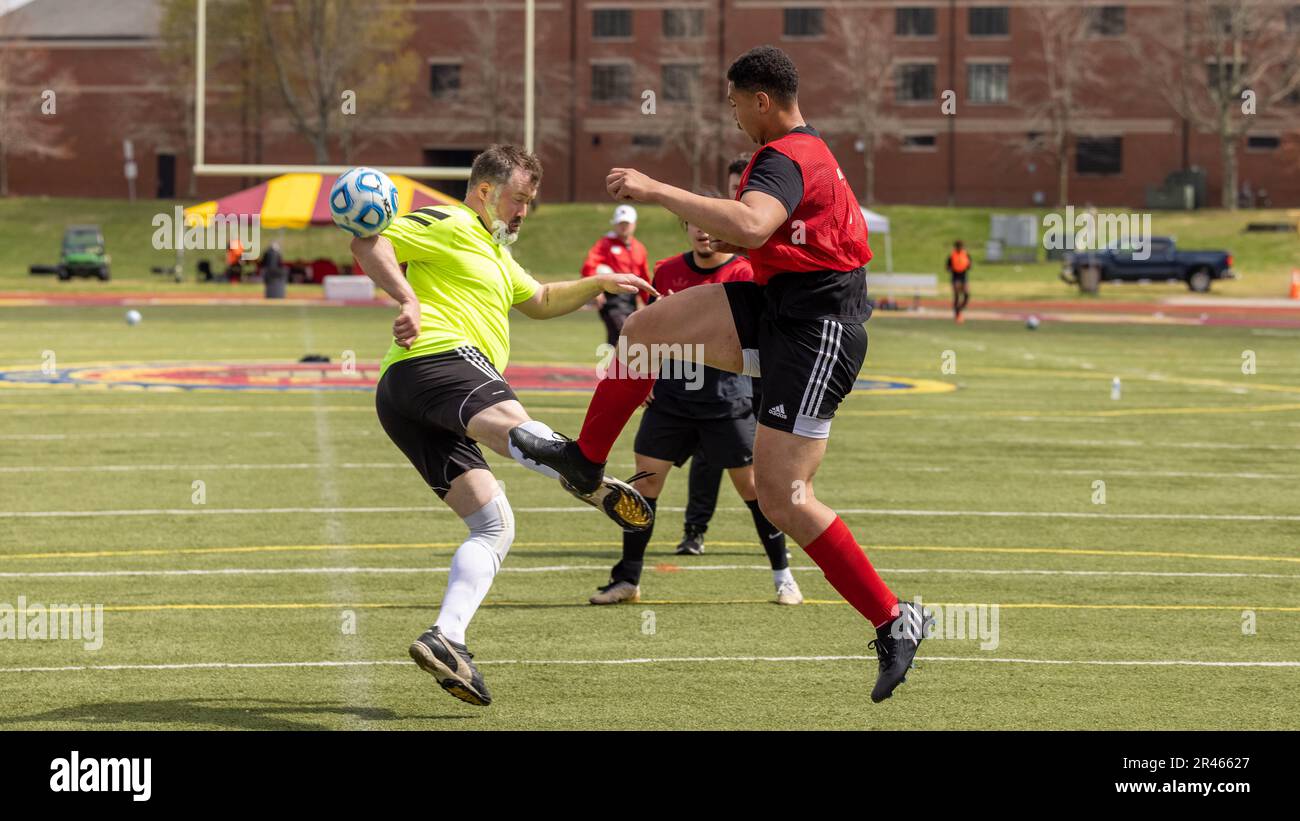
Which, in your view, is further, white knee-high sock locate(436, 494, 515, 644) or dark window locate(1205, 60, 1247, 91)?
dark window locate(1205, 60, 1247, 91)

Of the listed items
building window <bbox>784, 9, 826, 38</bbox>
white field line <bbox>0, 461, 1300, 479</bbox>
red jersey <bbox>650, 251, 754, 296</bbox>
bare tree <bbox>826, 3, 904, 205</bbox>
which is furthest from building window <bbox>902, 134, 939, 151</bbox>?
red jersey <bbox>650, 251, 754, 296</bbox>

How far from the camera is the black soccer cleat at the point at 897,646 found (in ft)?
22.5

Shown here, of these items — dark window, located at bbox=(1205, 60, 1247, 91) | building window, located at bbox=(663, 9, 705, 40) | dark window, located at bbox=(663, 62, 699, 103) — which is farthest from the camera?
building window, located at bbox=(663, 9, 705, 40)

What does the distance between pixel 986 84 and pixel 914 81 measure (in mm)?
3508

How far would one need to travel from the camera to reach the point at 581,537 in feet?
40.4

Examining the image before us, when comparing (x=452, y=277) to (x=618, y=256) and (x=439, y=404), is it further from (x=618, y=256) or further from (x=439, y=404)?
(x=618, y=256)

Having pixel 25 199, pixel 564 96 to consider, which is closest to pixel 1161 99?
pixel 564 96

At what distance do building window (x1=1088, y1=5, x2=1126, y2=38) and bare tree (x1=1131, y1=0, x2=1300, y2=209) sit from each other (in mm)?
1408

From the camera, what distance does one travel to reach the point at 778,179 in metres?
6.56

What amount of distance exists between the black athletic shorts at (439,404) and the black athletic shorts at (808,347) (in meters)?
1.15

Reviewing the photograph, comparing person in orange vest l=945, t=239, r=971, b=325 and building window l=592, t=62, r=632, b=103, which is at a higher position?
building window l=592, t=62, r=632, b=103

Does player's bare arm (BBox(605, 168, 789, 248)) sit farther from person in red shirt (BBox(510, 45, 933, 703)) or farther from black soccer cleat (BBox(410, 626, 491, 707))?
black soccer cleat (BBox(410, 626, 491, 707))

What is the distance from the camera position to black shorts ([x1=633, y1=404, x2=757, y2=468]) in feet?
34.2
